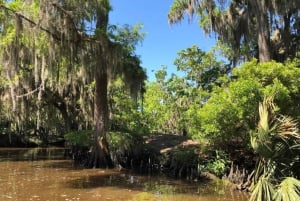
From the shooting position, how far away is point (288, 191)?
251 inches

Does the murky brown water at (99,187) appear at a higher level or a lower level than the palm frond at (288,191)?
lower

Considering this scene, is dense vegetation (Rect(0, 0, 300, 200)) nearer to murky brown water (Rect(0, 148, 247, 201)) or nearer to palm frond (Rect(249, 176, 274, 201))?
palm frond (Rect(249, 176, 274, 201))

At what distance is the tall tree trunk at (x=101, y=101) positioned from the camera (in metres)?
15.5

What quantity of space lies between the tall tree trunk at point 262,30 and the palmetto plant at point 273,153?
853cm

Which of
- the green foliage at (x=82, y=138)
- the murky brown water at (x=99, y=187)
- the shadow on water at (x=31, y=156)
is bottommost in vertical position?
the murky brown water at (x=99, y=187)

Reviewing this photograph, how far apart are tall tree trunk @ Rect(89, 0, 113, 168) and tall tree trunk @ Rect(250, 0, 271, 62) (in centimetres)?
602

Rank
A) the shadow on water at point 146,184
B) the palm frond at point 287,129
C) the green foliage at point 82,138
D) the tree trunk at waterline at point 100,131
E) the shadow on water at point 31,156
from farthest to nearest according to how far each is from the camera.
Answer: the shadow on water at point 31,156 → the green foliage at point 82,138 → the tree trunk at waterline at point 100,131 → the shadow on water at point 146,184 → the palm frond at point 287,129

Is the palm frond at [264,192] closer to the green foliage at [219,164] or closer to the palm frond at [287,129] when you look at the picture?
the palm frond at [287,129]

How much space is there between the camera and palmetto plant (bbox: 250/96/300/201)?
22.4 ft

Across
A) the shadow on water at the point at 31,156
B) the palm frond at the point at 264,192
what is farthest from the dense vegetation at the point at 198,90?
the shadow on water at the point at 31,156

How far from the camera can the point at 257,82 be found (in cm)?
1252

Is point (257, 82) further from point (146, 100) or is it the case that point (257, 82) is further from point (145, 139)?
point (146, 100)

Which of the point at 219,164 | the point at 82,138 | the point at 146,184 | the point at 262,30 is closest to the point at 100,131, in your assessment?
the point at 82,138

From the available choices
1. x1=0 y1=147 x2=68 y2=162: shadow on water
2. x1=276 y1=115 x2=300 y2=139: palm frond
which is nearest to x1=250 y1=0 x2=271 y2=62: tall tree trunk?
x1=276 y1=115 x2=300 y2=139: palm frond
